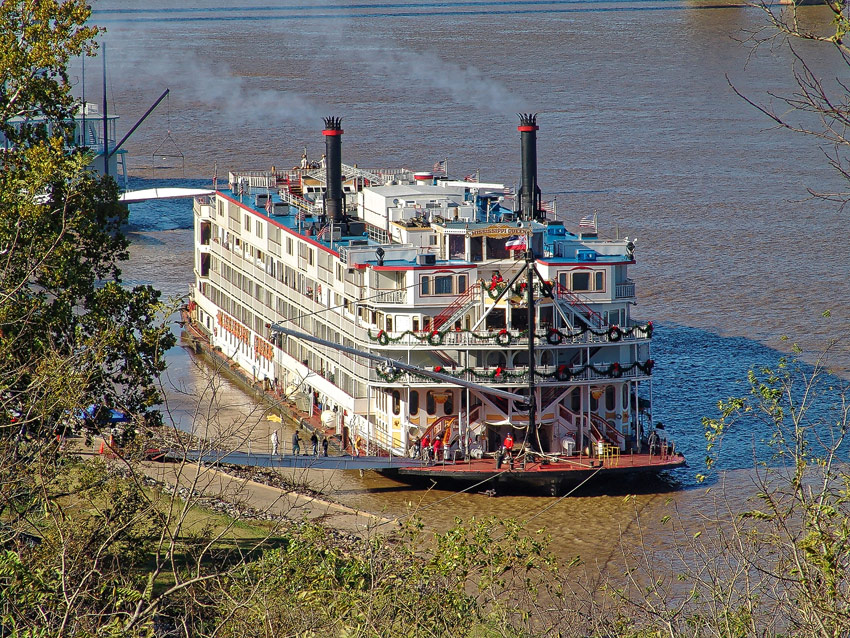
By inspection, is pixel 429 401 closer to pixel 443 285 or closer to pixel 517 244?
pixel 443 285

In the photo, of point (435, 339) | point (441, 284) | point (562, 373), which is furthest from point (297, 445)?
point (562, 373)

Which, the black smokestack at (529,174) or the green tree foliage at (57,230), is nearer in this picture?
the green tree foliage at (57,230)

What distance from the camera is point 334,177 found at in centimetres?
5100

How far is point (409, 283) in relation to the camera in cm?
4322

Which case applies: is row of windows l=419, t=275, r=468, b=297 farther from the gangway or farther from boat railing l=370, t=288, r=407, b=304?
the gangway

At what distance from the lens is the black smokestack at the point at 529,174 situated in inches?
1991

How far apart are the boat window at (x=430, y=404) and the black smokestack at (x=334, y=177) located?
9.63 metres

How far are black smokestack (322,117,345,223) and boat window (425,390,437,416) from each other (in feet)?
31.6

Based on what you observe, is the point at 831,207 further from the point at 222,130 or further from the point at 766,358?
the point at 222,130

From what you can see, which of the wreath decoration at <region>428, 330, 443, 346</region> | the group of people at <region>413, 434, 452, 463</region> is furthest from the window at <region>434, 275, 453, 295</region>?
the group of people at <region>413, 434, 452, 463</region>

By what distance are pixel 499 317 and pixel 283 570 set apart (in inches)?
863

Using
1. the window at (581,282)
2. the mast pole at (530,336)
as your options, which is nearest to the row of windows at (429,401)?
the mast pole at (530,336)

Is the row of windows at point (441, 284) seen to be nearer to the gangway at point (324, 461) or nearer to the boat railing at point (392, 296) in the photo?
the boat railing at point (392, 296)

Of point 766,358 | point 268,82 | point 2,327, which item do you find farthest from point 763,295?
point 268,82
